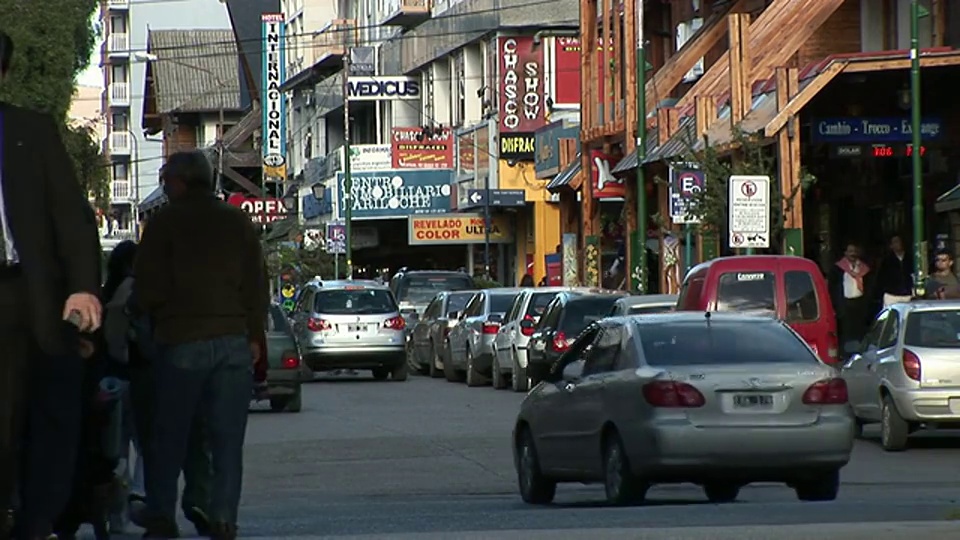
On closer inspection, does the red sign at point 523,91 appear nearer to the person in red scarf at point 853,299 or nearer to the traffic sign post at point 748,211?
the person in red scarf at point 853,299

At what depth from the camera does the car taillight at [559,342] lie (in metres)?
28.8

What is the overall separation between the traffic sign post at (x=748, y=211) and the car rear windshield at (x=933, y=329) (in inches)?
410

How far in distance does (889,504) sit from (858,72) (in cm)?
2236

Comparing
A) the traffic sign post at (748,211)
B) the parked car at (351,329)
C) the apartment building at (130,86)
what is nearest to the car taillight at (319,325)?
the parked car at (351,329)

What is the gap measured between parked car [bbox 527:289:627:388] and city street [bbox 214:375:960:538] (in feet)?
3.02

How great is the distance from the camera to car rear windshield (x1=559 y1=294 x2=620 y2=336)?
29219mm

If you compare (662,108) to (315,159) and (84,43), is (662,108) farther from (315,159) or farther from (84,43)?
(315,159)

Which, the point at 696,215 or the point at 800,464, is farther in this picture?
the point at 696,215

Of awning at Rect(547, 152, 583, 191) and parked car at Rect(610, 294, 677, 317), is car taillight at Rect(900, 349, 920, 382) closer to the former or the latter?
parked car at Rect(610, 294, 677, 317)

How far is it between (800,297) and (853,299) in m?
7.39

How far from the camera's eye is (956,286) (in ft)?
92.0

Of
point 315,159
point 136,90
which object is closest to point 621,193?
point 315,159

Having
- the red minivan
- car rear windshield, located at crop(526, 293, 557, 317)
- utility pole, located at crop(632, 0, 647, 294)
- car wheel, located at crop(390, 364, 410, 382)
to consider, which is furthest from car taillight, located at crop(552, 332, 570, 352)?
utility pole, located at crop(632, 0, 647, 294)

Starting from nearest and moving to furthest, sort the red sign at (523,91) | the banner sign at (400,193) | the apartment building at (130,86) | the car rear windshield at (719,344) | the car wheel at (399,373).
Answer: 1. the car rear windshield at (719,344)
2. the car wheel at (399,373)
3. the red sign at (523,91)
4. the banner sign at (400,193)
5. the apartment building at (130,86)
